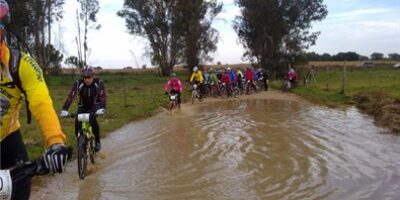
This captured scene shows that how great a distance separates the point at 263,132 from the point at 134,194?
7764 millimetres

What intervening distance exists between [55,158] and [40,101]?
1.60 feet

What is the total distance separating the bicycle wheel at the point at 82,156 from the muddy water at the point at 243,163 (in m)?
0.20

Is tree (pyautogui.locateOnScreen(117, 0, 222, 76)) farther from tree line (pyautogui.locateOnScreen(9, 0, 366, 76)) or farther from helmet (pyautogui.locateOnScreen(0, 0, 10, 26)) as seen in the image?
helmet (pyautogui.locateOnScreen(0, 0, 10, 26))

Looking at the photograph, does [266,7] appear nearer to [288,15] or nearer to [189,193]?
[288,15]

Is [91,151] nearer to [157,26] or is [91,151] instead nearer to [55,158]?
[55,158]

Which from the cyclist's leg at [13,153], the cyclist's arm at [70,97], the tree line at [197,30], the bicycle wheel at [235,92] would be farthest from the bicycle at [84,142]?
the tree line at [197,30]

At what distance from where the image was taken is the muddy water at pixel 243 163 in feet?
28.2

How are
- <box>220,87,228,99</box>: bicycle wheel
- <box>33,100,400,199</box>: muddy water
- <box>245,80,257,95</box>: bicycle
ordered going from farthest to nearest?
<box>245,80,257,95</box>: bicycle → <box>220,87,228,99</box>: bicycle wheel → <box>33,100,400,199</box>: muddy water

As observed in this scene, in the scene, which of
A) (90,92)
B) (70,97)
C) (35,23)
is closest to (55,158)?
(70,97)

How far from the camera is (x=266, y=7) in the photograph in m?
55.5

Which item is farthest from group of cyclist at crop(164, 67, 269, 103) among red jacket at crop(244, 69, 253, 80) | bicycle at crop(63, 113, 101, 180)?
bicycle at crop(63, 113, 101, 180)

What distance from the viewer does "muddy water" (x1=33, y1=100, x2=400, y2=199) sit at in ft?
28.2

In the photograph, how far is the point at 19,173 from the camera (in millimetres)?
3387

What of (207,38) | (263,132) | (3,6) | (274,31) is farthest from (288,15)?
(3,6)
